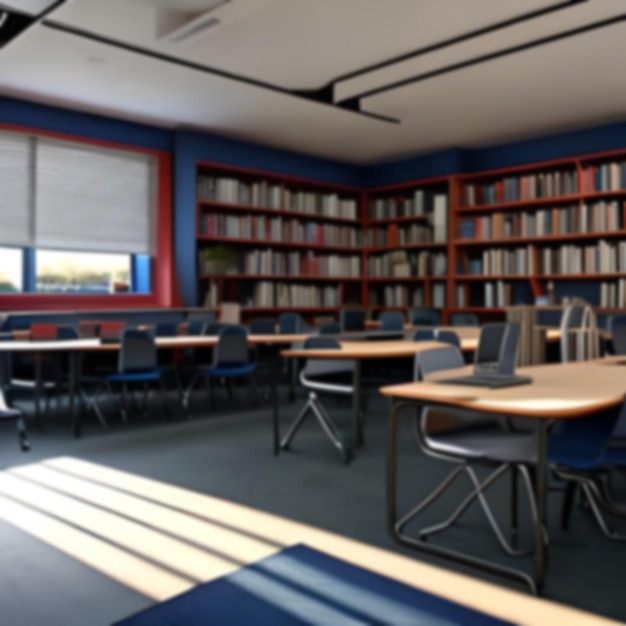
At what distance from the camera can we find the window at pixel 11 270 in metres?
7.06

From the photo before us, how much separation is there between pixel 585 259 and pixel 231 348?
14.8 feet

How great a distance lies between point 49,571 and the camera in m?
2.39

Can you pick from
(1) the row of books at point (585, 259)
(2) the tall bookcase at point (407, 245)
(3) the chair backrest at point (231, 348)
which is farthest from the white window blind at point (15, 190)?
(1) the row of books at point (585, 259)

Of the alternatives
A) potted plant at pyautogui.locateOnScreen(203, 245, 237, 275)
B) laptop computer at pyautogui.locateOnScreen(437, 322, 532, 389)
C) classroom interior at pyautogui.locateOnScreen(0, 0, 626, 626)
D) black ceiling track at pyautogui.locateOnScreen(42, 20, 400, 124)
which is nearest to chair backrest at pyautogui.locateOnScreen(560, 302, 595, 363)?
classroom interior at pyautogui.locateOnScreen(0, 0, 626, 626)

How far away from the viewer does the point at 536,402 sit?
2.08 metres

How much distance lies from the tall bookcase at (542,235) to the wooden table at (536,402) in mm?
5285

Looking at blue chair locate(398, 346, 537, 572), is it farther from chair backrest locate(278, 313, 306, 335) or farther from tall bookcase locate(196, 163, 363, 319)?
tall bookcase locate(196, 163, 363, 319)

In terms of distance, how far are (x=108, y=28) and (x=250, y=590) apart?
4.45 meters

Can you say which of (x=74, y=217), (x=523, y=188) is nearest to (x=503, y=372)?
(x=74, y=217)

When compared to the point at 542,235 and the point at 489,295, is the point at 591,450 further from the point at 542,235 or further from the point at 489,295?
the point at 489,295

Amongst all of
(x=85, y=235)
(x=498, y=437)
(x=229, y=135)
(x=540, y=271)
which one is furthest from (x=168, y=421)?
(x=540, y=271)

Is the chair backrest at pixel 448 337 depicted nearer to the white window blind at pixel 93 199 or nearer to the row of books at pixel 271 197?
the row of books at pixel 271 197

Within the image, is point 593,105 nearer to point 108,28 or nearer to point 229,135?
point 229,135

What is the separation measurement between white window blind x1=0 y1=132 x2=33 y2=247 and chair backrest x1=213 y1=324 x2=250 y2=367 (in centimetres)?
274
